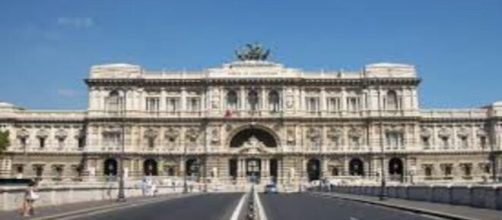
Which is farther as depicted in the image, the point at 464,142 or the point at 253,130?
the point at 464,142

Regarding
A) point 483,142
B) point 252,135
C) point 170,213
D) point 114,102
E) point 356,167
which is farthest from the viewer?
point 483,142

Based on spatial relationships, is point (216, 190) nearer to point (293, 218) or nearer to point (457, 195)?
point (457, 195)

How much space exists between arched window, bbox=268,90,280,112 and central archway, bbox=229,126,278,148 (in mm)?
4034

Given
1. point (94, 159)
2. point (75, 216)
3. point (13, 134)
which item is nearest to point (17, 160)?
point (13, 134)

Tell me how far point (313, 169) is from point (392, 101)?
17.1 m

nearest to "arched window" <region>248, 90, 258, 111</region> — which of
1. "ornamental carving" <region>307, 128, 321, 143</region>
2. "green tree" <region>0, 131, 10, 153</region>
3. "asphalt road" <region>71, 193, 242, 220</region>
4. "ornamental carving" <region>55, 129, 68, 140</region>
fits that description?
"ornamental carving" <region>307, 128, 321, 143</region>

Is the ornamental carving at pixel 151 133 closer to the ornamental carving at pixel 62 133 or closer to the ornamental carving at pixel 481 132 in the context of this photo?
the ornamental carving at pixel 62 133

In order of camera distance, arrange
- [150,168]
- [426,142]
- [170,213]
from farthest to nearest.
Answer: [426,142] < [150,168] < [170,213]

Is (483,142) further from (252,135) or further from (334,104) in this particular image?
(252,135)

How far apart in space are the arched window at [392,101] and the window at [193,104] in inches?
1220

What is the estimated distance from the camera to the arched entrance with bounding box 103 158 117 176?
125750mm

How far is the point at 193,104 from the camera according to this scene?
422ft

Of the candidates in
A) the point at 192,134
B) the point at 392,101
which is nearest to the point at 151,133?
the point at 192,134

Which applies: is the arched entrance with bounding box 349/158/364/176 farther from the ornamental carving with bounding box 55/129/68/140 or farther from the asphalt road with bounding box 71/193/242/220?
the asphalt road with bounding box 71/193/242/220
